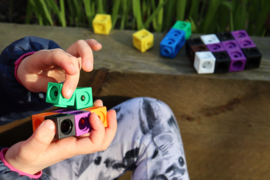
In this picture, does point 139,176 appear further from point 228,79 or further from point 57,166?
point 228,79

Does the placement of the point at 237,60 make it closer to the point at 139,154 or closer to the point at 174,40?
the point at 174,40

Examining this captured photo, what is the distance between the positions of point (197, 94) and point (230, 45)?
21 cm

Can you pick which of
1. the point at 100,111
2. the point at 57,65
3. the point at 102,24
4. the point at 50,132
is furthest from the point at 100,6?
the point at 50,132

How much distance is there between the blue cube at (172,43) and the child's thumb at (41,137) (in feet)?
1.72

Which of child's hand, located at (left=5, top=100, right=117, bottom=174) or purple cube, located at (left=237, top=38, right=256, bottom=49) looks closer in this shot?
child's hand, located at (left=5, top=100, right=117, bottom=174)

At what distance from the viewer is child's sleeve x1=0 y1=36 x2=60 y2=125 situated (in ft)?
2.65

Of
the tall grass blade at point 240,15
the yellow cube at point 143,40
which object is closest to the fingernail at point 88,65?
the yellow cube at point 143,40

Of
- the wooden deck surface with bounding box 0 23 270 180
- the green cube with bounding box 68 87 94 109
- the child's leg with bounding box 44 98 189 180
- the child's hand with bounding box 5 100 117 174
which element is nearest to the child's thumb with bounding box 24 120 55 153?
the child's hand with bounding box 5 100 117 174

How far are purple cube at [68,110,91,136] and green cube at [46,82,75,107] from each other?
0.09 ft

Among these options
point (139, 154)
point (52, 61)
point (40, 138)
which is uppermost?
→ point (52, 61)

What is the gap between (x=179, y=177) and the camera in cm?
78

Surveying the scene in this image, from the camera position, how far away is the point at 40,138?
0.56 meters

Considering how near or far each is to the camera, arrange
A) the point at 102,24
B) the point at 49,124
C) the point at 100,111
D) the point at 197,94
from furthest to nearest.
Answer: the point at 102,24
the point at 197,94
the point at 100,111
the point at 49,124

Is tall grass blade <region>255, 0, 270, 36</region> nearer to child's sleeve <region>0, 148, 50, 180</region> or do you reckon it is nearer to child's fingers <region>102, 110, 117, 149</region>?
child's fingers <region>102, 110, 117, 149</region>
